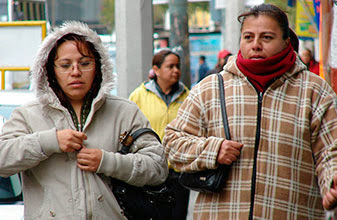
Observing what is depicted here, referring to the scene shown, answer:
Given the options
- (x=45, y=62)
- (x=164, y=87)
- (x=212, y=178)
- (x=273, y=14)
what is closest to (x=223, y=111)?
(x=212, y=178)

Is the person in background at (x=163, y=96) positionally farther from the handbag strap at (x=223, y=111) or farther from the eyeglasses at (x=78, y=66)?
the handbag strap at (x=223, y=111)

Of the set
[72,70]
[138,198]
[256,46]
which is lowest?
[138,198]

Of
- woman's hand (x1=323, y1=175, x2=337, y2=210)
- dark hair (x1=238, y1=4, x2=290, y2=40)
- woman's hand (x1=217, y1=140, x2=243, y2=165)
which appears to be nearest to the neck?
dark hair (x1=238, y1=4, x2=290, y2=40)

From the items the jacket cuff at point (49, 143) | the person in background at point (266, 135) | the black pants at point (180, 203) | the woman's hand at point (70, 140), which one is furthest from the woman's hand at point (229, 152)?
the black pants at point (180, 203)

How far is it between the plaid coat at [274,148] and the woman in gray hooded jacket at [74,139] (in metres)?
0.39

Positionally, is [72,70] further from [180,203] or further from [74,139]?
[180,203]

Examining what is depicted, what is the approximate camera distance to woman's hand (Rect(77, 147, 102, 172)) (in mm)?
3557

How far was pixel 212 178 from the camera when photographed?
134 inches

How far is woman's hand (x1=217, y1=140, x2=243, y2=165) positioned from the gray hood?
80 centimetres

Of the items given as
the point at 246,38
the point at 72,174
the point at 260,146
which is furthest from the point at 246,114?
the point at 72,174

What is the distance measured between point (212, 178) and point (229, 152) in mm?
167

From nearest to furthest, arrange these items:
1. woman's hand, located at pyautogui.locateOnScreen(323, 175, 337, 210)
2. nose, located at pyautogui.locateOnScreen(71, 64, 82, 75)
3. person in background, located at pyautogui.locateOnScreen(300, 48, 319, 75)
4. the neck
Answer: woman's hand, located at pyautogui.locateOnScreen(323, 175, 337, 210) → nose, located at pyautogui.locateOnScreen(71, 64, 82, 75) → the neck → person in background, located at pyautogui.locateOnScreen(300, 48, 319, 75)

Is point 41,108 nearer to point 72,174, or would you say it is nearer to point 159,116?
point 72,174

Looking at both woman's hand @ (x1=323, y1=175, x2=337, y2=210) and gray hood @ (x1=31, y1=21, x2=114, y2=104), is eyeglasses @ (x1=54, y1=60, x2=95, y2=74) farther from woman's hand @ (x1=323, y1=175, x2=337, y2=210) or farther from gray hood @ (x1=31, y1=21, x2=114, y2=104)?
woman's hand @ (x1=323, y1=175, x2=337, y2=210)
